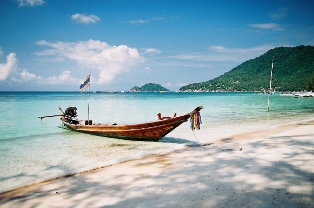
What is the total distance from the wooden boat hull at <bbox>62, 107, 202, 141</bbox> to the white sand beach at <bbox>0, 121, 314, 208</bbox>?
4039 millimetres

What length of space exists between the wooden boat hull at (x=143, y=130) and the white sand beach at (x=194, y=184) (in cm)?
404

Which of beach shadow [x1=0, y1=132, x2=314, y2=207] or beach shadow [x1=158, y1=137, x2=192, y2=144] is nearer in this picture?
beach shadow [x1=0, y1=132, x2=314, y2=207]

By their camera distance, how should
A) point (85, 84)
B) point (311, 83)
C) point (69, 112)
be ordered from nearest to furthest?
point (85, 84) → point (69, 112) → point (311, 83)

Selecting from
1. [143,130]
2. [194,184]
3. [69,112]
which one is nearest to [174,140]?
[143,130]

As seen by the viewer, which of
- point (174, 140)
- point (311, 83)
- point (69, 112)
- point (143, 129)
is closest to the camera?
point (143, 129)

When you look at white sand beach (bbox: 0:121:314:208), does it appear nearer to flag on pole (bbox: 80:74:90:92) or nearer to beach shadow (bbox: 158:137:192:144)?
beach shadow (bbox: 158:137:192:144)

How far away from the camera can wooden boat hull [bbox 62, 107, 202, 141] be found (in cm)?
1328

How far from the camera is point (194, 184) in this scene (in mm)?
6227

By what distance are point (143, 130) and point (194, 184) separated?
8.24 meters

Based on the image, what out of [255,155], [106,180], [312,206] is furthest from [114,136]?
[312,206]

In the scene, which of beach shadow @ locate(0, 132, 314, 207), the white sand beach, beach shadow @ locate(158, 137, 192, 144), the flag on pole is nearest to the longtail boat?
beach shadow @ locate(158, 137, 192, 144)

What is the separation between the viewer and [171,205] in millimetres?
5105

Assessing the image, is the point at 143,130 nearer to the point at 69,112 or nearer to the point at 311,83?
the point at 69,112

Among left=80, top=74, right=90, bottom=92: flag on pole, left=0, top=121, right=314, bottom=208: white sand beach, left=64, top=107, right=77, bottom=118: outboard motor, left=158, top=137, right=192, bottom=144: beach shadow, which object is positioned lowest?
left=158, top=137, right=192, bottom=144: beach shadow
